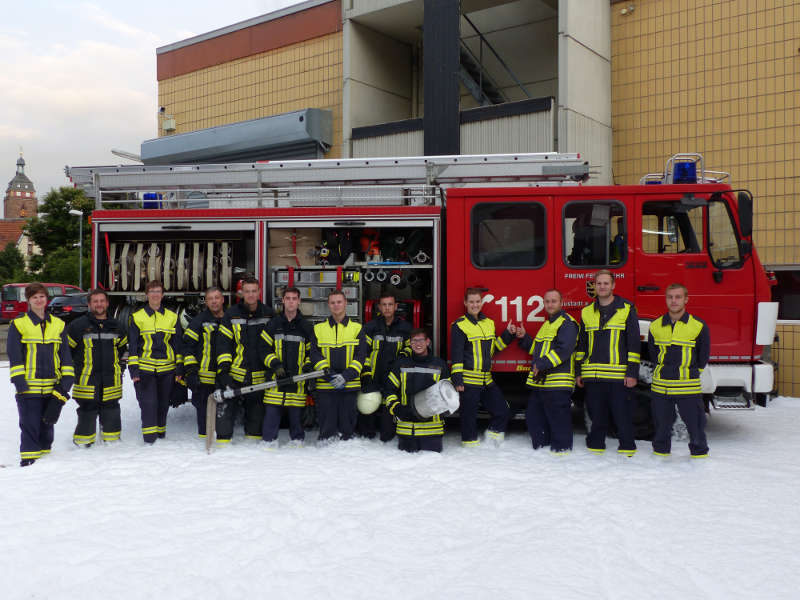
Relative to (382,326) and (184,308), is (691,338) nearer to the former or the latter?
(382,326)

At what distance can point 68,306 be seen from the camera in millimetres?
20297

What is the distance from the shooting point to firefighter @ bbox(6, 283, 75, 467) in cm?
560

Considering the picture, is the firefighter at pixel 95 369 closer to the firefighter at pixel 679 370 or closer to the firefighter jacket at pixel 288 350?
the firefighter jacket at pixel 288 350

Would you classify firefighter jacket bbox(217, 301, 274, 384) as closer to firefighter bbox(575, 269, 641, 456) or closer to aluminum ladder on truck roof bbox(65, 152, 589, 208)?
aluminum ladder on truck roof bbox(65, 152, 589, 208)

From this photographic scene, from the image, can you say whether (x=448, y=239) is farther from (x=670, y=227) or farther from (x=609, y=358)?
(x=670, y=227)

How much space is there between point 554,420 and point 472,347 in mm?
1046

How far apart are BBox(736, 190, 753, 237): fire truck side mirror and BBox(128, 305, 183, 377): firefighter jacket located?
5.71 m

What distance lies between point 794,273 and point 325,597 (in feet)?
30.0

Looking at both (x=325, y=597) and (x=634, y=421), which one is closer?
(x=325, y=597)

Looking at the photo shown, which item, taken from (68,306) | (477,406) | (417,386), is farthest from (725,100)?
(68,306)

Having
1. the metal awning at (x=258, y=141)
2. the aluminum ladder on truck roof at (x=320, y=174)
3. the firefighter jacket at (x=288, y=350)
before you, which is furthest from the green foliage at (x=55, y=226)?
the firefighter jacket at (x=288, y=350)

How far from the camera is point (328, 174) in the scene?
23.4 feet

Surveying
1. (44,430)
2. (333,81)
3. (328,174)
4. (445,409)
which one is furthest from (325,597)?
(333,81)

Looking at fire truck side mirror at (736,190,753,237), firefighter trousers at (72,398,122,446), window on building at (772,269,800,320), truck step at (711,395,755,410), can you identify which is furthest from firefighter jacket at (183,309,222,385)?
window on building at (772,269,800,320)
